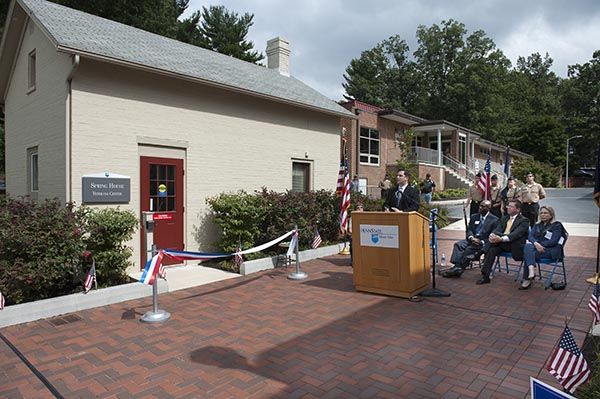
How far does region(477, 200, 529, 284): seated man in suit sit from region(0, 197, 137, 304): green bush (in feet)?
21.0

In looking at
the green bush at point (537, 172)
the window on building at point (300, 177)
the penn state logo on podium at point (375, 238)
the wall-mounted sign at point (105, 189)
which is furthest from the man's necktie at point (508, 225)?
the green bush at point (537, 172)

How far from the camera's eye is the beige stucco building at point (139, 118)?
8.00m

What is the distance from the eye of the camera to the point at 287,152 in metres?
12.3

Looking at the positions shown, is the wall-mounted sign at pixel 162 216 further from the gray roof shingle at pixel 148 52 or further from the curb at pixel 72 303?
the gray roof shingle at pixel 148 52

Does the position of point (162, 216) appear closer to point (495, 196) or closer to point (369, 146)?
point (495, 196)

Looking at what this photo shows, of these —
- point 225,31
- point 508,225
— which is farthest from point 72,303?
point 225,31

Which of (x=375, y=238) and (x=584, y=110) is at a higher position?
(x=584, y=110)

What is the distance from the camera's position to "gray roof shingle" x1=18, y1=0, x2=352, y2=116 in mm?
8172

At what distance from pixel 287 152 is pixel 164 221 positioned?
450cm

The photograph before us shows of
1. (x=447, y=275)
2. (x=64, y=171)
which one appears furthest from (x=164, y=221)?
(x=447, y=275)

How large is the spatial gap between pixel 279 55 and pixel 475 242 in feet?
38.9

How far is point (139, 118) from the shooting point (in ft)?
28.7

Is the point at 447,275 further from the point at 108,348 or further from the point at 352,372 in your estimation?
the point at 108,348

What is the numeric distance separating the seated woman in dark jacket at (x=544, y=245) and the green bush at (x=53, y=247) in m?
6.85
